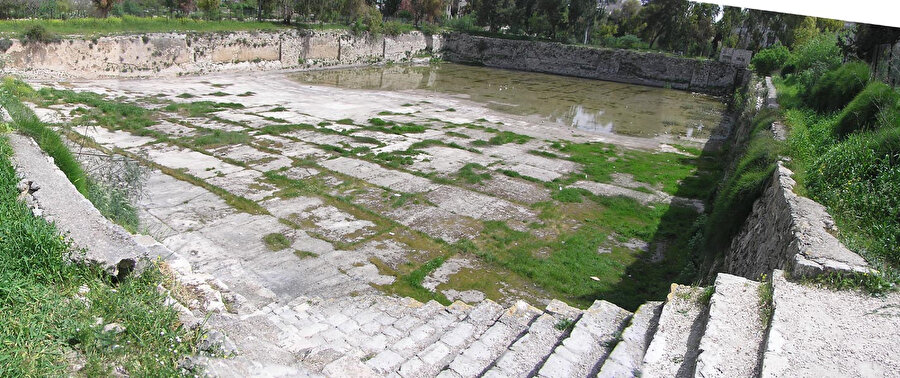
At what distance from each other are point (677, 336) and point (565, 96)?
856 inches

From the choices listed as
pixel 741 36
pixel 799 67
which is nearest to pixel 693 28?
pixel 741 36

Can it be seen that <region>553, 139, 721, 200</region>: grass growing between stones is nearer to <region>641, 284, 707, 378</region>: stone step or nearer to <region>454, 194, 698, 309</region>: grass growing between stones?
<region>454, 194, 698, 309</region>: grass growing between stones

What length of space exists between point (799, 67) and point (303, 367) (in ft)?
62.0

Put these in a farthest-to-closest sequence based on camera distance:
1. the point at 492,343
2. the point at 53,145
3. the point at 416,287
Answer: the point at 416,287 → the point at 53,145 → the point at 492,343

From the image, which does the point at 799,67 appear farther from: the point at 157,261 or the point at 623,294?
the point at 157,261

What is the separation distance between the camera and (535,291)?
24.3ft

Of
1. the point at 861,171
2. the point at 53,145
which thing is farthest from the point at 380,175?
the point at 861,171

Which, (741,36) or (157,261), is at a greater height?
(741,36)

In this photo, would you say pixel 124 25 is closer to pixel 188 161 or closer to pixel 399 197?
pixel 188 161

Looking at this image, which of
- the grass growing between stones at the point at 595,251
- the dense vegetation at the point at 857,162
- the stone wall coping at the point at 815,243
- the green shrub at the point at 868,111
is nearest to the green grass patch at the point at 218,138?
the grass growing between stones at the point at 595,251

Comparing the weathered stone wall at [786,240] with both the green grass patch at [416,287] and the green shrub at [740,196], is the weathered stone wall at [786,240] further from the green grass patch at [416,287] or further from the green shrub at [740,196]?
the green grass patch at [416,287]

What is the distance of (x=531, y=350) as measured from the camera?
15.3 feet

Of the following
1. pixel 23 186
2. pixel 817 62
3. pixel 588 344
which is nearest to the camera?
pixel 588 344

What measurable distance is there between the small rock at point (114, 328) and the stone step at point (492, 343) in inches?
85.8
